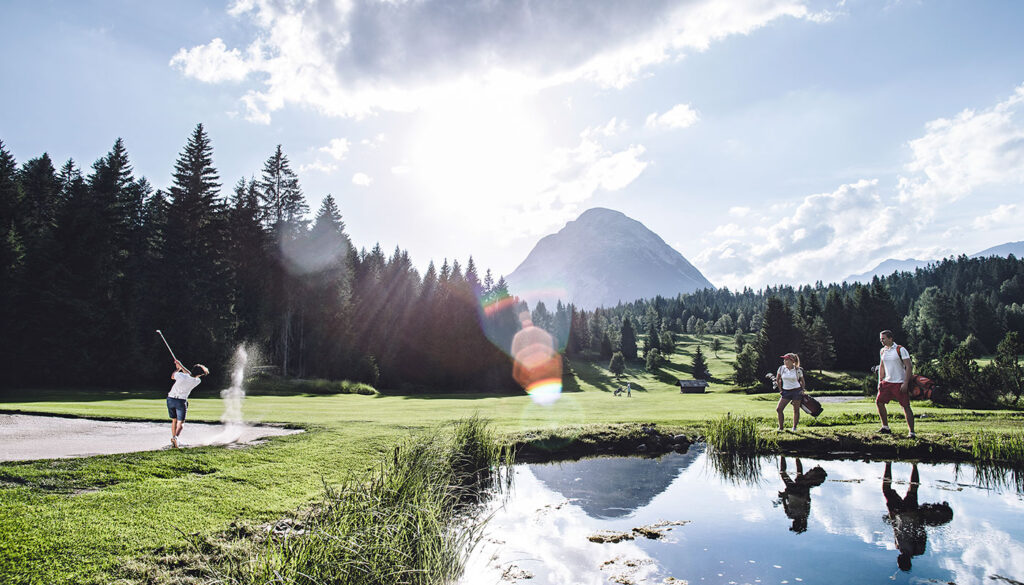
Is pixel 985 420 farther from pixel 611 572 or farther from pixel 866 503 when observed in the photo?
pixel 611 572

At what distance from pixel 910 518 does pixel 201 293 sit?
4744 centimetres

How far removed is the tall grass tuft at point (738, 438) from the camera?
14562 mm

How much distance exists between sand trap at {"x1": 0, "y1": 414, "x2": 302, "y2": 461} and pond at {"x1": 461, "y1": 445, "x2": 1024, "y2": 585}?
7795 millimetres

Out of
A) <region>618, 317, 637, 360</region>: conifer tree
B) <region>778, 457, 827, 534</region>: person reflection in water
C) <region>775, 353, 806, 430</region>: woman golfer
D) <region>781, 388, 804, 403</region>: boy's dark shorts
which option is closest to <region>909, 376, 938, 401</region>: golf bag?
<region>775, 353, 806, 430</region>: woman golfer

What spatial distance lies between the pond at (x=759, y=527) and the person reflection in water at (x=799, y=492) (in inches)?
1.4

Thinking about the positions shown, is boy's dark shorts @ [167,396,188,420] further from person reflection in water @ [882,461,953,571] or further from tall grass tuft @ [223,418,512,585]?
person reflection in water @ [882,461,953,571]

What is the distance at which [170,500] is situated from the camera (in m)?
7.56

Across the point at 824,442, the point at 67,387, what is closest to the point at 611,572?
the point at 824,442

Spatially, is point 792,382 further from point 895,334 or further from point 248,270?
point 895,334

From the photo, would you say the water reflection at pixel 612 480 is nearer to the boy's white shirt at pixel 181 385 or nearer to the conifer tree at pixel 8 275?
the boy's white shirt at pixel 181 385

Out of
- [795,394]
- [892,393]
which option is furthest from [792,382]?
[892,393]

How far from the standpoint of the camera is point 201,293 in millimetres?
42719

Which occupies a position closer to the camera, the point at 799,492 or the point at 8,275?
the point at 799,492

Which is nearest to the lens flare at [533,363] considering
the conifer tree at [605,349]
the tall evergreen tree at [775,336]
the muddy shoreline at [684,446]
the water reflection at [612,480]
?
the tall evergreen tree at [775,336]
